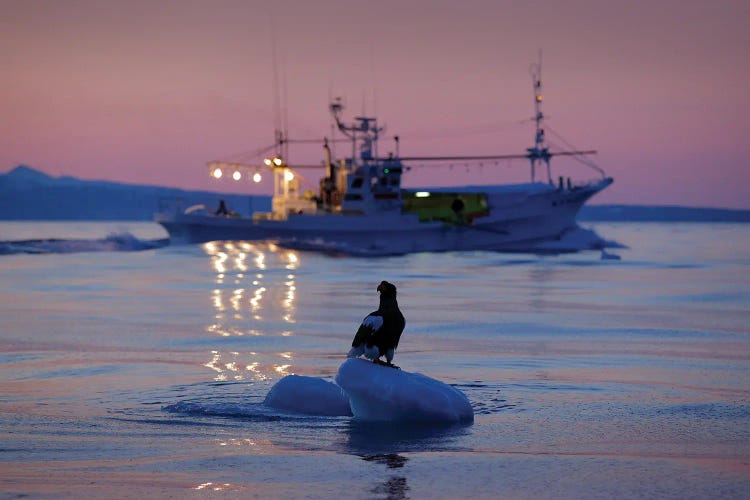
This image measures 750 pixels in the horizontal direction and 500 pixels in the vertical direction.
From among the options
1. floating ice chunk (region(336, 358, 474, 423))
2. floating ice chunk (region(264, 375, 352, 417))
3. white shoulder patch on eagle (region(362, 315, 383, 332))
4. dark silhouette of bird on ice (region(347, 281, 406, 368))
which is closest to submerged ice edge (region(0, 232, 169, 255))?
floating ice chunk (region(264, 375, 352, 417))

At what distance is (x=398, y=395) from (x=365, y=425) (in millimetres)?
498

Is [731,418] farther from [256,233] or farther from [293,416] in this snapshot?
[256,233]

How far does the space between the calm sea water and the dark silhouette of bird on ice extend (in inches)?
31.6

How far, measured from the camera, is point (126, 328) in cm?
2222

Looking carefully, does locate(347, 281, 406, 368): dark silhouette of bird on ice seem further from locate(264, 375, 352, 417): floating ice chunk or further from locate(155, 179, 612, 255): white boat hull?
locate(155, 179, 612, 255): white boat hull

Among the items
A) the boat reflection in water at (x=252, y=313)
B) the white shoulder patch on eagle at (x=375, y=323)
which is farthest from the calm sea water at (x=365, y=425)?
the white shoulder patch on eagle at (x=375, y=323)

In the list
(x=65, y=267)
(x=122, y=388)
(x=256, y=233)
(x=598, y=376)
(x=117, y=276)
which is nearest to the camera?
(x=122, y=388)

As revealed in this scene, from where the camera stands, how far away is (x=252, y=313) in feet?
86.8

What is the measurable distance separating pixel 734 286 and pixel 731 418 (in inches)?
1071

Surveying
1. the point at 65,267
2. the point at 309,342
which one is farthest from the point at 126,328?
the point at 65,267

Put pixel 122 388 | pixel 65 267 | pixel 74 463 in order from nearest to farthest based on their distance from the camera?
pixel 74 463 < pixel 122 388 < pixel 65 267

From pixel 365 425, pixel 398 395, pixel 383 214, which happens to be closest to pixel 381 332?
pixel 398 395

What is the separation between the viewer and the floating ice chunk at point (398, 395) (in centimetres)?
1148

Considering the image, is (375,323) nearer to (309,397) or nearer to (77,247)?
(309,397)
